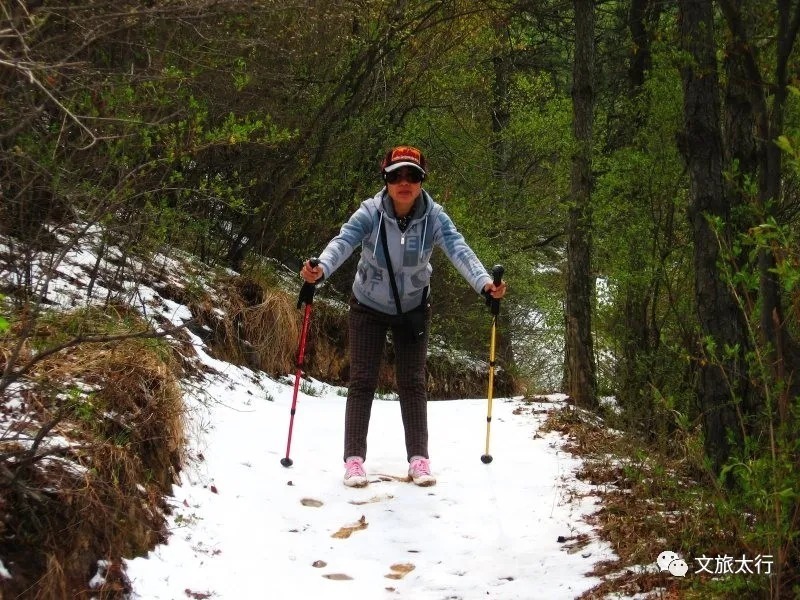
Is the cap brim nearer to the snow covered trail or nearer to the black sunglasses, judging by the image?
the black sunglasses

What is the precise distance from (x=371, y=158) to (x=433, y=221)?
218 inches

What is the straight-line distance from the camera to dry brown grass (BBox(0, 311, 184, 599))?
339cm

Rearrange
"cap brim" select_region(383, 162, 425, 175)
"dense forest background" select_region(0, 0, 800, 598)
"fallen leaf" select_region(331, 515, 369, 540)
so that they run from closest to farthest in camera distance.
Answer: "dense forest background" select_region(0, 0, 800, 598) → "fallen leaf" select_region(331, 515, 369, 540) → "cap brim" select_region(383, 162, 425, 175)

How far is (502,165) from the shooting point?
57.0 ft

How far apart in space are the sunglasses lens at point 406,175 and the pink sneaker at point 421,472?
6.29ft

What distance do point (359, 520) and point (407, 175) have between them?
2220 mm

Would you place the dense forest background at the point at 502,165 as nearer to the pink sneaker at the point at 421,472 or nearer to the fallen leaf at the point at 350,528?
the pink sneaker at the point at 421,472

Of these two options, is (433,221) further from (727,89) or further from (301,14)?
(301,14)

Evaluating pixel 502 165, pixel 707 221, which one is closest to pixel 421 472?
pixel 707 221

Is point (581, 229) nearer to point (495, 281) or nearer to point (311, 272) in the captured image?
point (495, 281)

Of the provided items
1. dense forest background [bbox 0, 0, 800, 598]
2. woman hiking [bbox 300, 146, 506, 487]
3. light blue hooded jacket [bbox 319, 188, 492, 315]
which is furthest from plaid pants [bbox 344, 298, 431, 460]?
dense forest background [bbox 0, 0, 800, 598]

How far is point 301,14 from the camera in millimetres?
9109

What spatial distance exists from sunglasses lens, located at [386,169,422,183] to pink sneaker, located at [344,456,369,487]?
1.92 m

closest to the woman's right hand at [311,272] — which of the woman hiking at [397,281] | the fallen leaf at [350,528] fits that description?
the woman hiking at [397,281]
